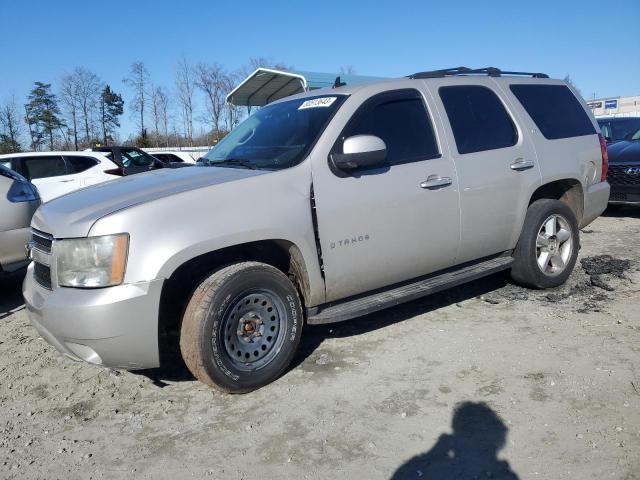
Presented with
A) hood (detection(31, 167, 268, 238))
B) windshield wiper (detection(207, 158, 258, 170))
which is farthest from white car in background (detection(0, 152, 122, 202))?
hood (detection(31, 167, 268, 238))

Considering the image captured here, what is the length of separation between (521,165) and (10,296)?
5.49 metres

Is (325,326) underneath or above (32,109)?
underneath

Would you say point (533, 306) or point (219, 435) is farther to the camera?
point (533, 306)

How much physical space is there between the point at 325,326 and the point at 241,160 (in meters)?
1.60

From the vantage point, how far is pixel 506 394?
310 cm

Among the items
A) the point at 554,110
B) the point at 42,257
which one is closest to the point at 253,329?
the point at 42,257

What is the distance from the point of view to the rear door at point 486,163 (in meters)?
4.09

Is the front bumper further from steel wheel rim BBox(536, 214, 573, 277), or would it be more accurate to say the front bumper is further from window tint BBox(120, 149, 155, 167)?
window tint BBox(120, 149, 155, 167)

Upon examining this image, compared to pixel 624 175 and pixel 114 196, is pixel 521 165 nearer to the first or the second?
pixel 114 196

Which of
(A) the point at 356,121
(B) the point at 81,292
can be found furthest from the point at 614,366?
(B) the point at 81,292

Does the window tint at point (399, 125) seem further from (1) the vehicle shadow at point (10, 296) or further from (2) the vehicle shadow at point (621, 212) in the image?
(2) the vehicle shadow at point (621, 212)

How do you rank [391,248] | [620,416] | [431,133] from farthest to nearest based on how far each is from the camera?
[431,133] → [391,248] → [620,416]

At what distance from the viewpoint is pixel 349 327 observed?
4.33 meters

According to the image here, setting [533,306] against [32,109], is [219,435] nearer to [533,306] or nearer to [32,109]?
[533,306]
